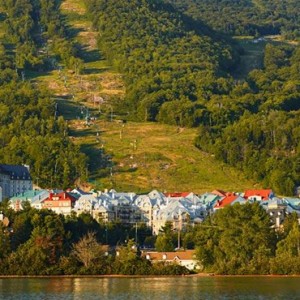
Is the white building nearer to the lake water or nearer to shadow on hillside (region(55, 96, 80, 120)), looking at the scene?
shadow on hillside (region(55, 96, 80, 120))

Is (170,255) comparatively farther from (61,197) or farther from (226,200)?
(61,197)

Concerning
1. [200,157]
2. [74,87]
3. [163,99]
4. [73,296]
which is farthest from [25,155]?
[73,296]

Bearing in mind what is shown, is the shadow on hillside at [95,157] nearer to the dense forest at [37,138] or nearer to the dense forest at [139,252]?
the dense forest at [37,138]

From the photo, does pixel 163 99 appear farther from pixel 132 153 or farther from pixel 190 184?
pixel 190 184

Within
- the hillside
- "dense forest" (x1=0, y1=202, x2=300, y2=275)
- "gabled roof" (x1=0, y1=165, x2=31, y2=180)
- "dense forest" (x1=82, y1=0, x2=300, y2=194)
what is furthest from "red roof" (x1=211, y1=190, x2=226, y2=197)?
"dense forest" (x1=0, y1=202, x2=300, y2=275)

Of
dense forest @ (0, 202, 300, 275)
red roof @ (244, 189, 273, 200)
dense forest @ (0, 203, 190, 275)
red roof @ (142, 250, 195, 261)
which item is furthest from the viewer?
red roof @ (244, 189, 273, 200)

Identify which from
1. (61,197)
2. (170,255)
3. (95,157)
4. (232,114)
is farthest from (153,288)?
(232,114)

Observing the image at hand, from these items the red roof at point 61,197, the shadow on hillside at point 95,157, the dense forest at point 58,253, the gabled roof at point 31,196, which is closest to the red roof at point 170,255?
the dense forest at point 58,253
